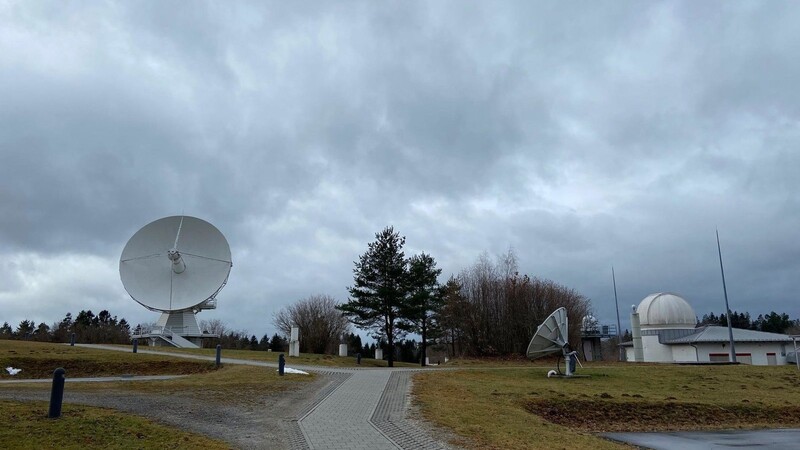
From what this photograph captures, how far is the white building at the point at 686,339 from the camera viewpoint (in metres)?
52.5

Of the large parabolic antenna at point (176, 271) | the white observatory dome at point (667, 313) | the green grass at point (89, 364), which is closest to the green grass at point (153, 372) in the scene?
the green grass at point (89, 364)

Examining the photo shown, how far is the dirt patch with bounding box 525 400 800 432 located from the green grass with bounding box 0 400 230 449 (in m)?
11.9

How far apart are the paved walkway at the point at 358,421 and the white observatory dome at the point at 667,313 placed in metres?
47.3

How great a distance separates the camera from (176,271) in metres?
46.8

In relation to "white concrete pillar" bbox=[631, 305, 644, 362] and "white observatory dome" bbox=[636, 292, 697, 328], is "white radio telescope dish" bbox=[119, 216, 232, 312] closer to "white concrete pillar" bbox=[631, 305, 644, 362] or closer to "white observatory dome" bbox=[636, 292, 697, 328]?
"white concrete pillar" bbox=[631, 305, 644, 362]

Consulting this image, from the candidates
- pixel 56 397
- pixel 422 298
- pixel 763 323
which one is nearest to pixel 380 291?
pixel 422 298

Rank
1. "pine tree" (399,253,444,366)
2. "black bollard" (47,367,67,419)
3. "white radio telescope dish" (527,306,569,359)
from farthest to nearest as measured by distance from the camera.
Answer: "pine tree" (399,253,444,366)
"white radio telescope dish" (527,306,569,359)
"black bollard" (47,367,67,419)

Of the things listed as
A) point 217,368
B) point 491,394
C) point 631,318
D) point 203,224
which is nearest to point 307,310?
point 203,224

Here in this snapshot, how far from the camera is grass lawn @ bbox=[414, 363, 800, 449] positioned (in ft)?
44.1

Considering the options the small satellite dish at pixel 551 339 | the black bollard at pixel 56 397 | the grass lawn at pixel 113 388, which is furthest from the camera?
the small satellite dish at pixel 551 339

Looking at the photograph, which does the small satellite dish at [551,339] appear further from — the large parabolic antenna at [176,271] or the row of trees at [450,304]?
the large parabolic antenna at [176,271]

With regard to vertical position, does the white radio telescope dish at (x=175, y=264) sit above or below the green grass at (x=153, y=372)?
above

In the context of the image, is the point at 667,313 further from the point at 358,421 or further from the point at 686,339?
the point at 358,421

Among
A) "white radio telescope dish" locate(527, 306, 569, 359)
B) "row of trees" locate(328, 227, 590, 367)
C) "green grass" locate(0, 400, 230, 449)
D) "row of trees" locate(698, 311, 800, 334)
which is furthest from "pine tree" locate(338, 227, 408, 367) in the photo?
"row of trees" locate(698, 311, 800, 334)
